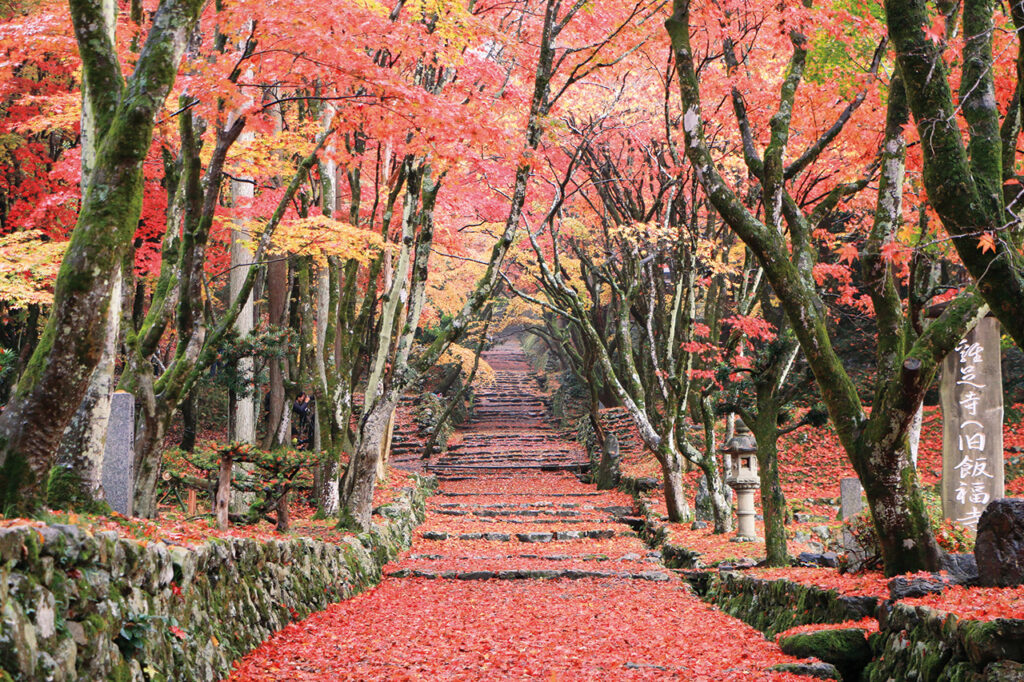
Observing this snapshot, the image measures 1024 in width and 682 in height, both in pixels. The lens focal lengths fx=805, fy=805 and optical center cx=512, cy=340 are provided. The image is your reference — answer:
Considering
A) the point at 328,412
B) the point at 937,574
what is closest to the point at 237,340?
the point at 328,412

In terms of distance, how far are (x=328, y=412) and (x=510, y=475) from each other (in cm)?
1301

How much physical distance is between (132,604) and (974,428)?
343 inches

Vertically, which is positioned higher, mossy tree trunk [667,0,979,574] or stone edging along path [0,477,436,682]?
Answer: mossy tree trunk [667,0,979,574]

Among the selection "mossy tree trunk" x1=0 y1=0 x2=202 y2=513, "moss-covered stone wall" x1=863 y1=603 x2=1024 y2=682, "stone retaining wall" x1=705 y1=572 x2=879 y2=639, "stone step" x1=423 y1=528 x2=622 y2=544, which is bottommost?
"stone step" x1=423 y1=528 x2=622 y2=544

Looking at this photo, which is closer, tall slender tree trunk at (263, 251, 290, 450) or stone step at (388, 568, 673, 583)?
stone step at (388, 568, 673, 583)

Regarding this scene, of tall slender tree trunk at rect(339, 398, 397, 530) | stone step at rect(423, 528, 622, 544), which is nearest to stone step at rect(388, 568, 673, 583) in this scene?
tall slender tree trunk at rect(339, 398, 397, 530)

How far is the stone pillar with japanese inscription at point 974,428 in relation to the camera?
353 inches

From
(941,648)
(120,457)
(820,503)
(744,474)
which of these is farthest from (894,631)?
(820,503)

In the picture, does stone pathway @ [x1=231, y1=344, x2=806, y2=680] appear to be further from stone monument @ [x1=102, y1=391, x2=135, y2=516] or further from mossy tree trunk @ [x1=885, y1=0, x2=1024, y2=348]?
mossy tree trunk @ [x1=885, y1=0, x2=1024, y2=348]

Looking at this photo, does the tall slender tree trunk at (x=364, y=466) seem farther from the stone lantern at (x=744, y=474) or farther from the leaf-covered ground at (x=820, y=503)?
the stone lantern at (x=744, y=474)

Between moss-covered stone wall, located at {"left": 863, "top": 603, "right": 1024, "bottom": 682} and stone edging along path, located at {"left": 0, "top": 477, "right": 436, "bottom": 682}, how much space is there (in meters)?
3.97

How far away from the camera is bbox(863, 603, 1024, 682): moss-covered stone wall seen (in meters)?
3.66

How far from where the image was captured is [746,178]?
15.1 m

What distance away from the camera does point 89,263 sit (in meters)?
4.31
